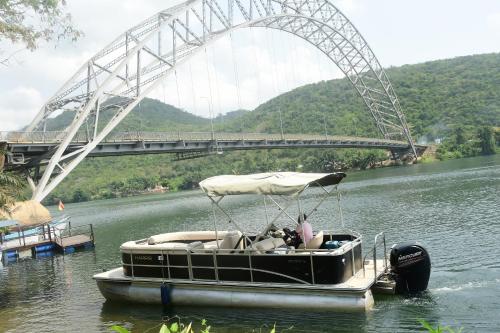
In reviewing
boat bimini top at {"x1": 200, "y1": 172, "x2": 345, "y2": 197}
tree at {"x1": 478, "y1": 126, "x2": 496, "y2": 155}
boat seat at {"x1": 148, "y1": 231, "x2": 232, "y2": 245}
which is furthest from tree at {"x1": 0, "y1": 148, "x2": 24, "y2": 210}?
tree at {"x1": 478, "y1": 126, "x2": 496, "y2": 155}

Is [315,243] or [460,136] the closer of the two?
[315,243]

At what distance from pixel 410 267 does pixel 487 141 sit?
8576 cm

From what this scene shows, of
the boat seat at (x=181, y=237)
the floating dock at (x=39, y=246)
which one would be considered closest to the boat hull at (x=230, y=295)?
the boat seat at (x=181, y=237)

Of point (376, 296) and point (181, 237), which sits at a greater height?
point (181, 237)

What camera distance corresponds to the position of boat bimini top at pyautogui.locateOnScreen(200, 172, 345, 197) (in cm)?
Answer: 1174

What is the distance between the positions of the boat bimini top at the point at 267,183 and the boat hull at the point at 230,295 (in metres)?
2.33

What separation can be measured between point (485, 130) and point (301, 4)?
4407 centimetres

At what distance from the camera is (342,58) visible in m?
85.7

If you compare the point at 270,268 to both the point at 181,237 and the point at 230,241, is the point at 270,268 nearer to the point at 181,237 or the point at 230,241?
the point at 230,241

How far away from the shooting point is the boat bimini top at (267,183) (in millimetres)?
11742

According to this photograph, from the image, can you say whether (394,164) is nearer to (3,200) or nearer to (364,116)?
(364,116)

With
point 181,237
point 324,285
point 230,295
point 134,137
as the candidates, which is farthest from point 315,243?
point 134,137

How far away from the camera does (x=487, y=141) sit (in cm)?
8831

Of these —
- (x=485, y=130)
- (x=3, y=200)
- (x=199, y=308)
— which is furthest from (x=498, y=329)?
(x=485, y=130)
